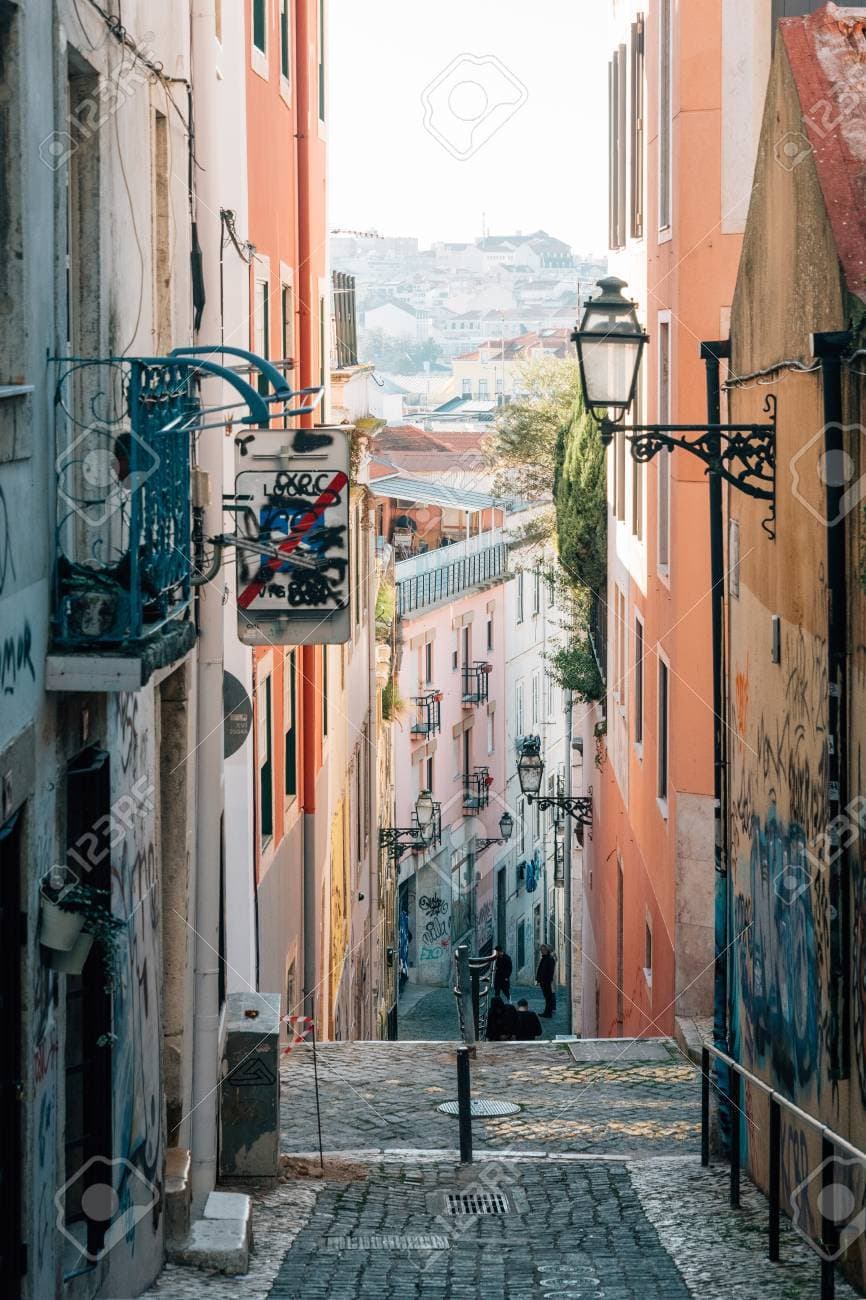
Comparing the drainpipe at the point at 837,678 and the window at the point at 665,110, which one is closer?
the drainpipe at the point at 837,678

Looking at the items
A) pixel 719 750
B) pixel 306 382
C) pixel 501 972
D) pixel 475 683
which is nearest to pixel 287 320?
pixel 306 382

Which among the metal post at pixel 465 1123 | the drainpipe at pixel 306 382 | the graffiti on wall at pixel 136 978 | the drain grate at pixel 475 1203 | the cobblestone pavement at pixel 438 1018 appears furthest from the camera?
the cobblestone pavement at pixel 438 1018

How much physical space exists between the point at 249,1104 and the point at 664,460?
10101 mm

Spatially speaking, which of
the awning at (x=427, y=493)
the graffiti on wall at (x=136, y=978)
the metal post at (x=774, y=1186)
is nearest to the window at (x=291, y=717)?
the graffiti on wall at (x=136, y=978)

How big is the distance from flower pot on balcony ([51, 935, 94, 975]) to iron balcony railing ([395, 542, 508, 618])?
38.8 metres

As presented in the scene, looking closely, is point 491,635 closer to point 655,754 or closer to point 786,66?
point 655,754

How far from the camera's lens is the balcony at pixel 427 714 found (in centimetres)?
4756

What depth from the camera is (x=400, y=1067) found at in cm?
1809

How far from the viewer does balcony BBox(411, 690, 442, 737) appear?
1873 inches

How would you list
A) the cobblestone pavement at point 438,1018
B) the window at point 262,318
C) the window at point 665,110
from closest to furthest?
the window at point 262,318 < the window at point 665,110 < the cobblestone pavement at point 438,1018

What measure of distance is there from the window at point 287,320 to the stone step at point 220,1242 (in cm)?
1186

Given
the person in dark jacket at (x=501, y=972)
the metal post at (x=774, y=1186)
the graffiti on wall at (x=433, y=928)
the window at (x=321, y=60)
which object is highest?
the window at (x=321, y=60)

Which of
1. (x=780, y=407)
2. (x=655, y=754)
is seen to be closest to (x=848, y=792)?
(x=780, y=407)

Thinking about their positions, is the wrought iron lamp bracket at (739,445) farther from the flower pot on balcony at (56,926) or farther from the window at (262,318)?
the window at (262,318)
